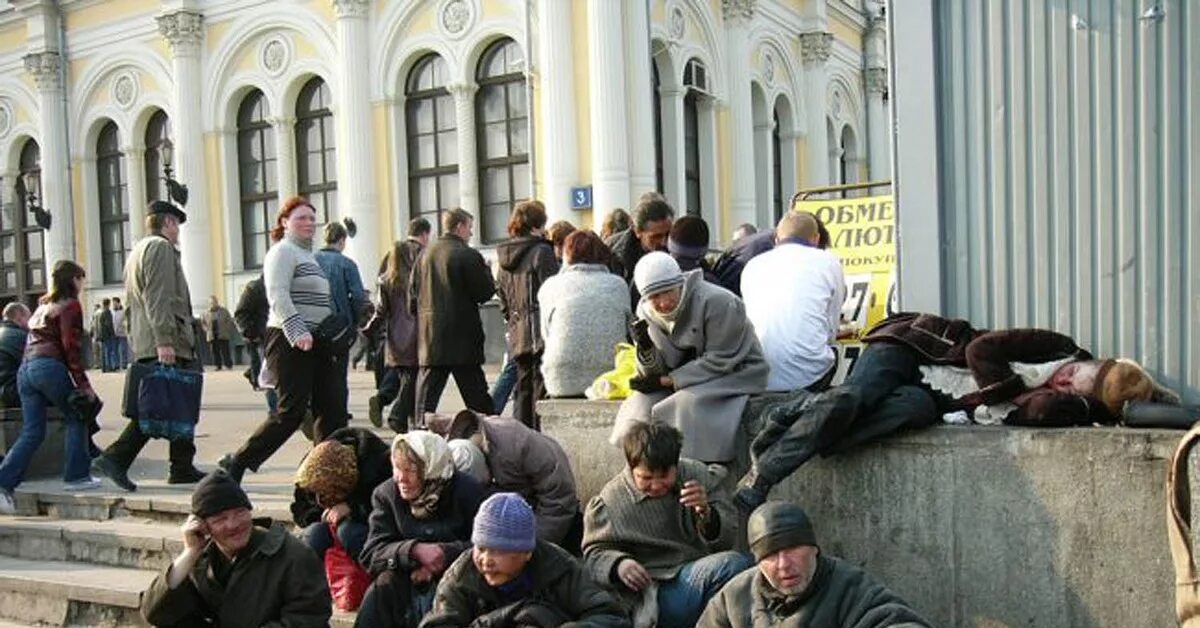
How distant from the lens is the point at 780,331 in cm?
586

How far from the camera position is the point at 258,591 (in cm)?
472

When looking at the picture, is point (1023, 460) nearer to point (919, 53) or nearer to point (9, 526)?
point (919, 53)

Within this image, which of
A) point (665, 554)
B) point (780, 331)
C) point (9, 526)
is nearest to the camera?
point (665, 554)

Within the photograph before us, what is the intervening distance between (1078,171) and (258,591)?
12.6 feet

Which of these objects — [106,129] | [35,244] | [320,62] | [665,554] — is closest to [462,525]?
[665,554]

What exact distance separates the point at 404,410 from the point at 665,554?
4044 mm

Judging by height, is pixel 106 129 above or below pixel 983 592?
above

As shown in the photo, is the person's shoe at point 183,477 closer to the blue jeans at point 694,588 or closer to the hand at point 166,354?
the hand at point 166,354

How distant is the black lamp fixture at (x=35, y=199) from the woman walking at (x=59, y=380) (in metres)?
18.3

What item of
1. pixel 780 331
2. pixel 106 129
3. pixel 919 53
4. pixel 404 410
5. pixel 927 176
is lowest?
pixel 404 410

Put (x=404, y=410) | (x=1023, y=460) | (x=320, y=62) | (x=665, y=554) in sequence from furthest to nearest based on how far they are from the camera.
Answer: (x=320, y=62) → (x=404, y=410) → (x=665, y=554) → (x=1023, y=460)

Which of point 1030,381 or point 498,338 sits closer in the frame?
point 1030,381

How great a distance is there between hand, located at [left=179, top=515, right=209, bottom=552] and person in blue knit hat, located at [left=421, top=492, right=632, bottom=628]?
0.95m

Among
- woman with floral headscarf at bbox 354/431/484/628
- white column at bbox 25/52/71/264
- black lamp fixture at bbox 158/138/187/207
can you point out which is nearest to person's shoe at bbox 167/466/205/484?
woman with floral headscarf at bbox 354/431/484/628
